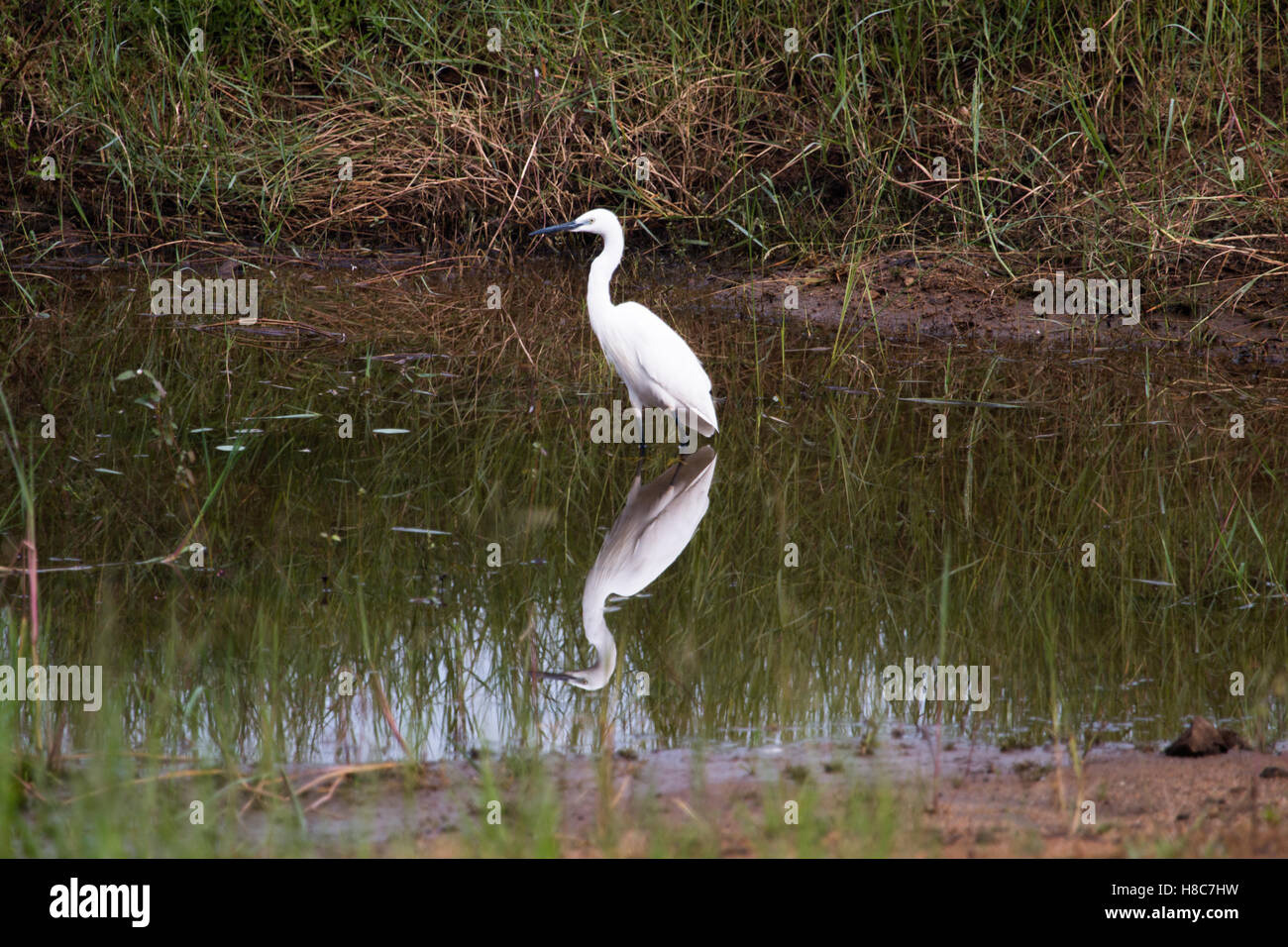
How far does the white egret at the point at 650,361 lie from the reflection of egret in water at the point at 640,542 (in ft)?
0.73

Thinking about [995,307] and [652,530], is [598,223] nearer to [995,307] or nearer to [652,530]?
[652,530]

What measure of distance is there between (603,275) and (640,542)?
1.69m

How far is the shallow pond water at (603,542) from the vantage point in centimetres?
342

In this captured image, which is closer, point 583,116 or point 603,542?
point 603,542

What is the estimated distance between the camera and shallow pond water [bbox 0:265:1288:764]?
342cm

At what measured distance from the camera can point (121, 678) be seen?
Answer: 11.4 ft

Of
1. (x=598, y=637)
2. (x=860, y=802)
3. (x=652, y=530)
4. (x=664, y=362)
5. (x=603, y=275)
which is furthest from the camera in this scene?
(x=603, y=275)

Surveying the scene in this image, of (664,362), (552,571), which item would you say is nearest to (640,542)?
(552,571)

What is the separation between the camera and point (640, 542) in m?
4.64

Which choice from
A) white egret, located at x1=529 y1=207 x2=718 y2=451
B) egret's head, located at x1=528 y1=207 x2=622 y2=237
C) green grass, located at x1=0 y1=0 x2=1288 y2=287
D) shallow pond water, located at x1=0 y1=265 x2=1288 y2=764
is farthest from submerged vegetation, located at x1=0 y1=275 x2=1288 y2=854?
green grass, located at x1=0 y1=0 x2=1288 y2=287

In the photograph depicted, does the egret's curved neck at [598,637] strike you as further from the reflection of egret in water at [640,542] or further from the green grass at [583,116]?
the green grass at [583,116]

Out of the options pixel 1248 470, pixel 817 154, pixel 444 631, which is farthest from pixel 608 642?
pixel 817 154

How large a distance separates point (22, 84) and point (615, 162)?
3869mm

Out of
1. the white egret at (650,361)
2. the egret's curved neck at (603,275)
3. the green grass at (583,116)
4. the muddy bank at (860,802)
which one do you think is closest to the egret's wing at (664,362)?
the white egret at (650,361)
